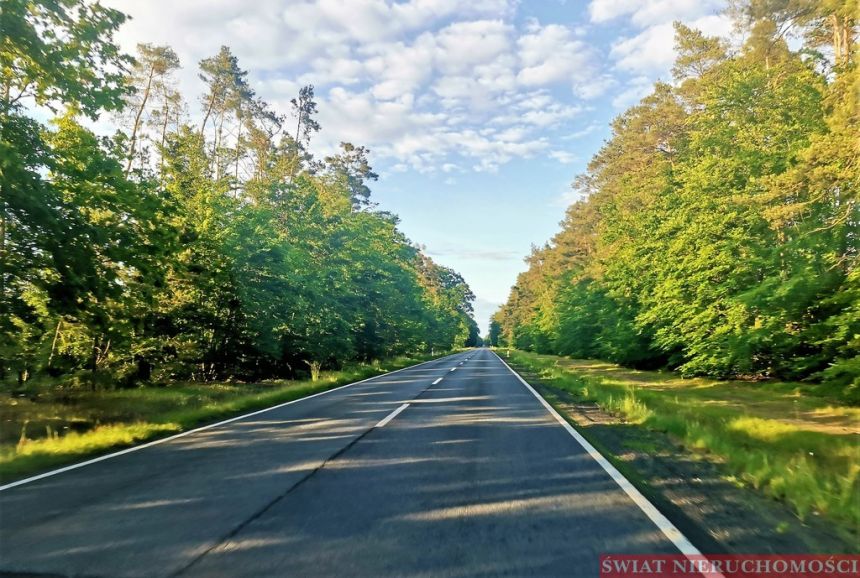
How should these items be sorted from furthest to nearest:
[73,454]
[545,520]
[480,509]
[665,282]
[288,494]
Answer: [665,282]
[73,454]
[288,494]
[480,509]
[545,520]

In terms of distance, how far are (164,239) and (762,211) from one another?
59.6ft

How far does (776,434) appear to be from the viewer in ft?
31.5

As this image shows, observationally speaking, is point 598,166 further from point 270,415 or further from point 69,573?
point 69,573

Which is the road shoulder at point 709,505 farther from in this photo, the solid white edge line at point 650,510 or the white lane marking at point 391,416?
the white lane marking at point 391,416

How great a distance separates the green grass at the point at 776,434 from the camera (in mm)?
5359

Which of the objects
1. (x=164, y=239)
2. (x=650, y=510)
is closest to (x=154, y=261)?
(x=164, y=239)

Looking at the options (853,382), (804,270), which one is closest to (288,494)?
(853,382)

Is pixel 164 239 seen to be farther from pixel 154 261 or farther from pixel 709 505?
pixel 709 505

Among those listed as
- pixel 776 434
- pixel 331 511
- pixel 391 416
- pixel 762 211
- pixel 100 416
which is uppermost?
pixel 762 211

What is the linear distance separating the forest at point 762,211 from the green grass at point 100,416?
15.0 meters

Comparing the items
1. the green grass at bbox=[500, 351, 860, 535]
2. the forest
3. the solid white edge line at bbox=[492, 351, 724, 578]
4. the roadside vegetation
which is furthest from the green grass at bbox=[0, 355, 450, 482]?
the forest

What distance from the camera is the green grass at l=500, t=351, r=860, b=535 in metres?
5.36

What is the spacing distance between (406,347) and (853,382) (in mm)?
45991

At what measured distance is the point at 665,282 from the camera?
2152cm
